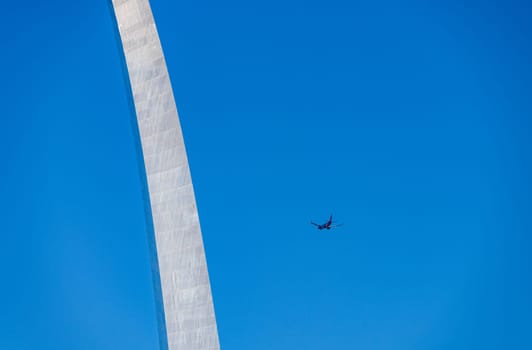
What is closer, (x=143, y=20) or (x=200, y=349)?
(x=200, y=349)

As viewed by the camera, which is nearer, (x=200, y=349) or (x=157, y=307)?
(x=200, y=349)

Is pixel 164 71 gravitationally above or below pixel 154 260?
above

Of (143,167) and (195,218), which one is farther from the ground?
(143,167)

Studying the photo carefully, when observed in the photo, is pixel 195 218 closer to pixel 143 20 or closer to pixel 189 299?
pixel 189 299

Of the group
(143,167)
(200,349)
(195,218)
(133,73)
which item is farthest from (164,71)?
(200,349)

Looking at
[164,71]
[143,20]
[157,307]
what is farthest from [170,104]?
[157,307]

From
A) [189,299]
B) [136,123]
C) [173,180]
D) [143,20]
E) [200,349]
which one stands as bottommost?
[200,349]

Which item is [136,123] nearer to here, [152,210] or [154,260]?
[152,210]

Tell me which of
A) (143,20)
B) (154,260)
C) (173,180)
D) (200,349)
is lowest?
(200,349)

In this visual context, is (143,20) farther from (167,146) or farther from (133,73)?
(167,146)
